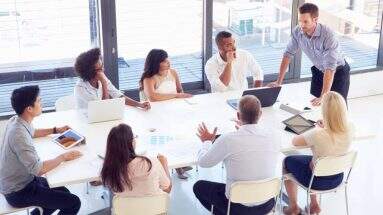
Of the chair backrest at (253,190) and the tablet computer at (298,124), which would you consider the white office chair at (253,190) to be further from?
the tablet computer at (298,124)

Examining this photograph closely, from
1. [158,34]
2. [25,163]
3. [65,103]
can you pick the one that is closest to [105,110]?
[65,103]

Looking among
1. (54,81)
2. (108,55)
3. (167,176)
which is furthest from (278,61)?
(167,176)

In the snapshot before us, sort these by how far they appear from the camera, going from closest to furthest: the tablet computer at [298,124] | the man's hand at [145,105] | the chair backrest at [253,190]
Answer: the chair backrest at [253,190] < the tablet computer at [298,124] < the man's hand at [145,105]

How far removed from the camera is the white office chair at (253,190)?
131 inches

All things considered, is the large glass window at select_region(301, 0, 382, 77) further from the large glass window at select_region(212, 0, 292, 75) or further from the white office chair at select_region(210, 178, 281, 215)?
the white office chair at select_region(210, 178, 281, 215)

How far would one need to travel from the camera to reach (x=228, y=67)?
4.98m

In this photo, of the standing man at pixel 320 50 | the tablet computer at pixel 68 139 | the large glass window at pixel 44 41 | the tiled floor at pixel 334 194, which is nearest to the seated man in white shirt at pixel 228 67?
the standing man at pixel 320 50

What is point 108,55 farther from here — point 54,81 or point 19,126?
point 19,126

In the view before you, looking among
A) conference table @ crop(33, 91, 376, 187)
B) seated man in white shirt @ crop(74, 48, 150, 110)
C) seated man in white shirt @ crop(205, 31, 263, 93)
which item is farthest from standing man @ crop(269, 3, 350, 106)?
seated man in white shirt @ crop(74, 48, 150, 110)

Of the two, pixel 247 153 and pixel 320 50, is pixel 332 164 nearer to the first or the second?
pixel 247 153

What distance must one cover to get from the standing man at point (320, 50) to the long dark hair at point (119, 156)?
2.12 m

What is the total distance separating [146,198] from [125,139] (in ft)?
1.23

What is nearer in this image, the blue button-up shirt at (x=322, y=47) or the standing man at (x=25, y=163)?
the standing man at (x=25, y=163)

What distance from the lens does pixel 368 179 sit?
4945mm
